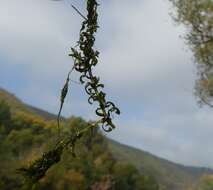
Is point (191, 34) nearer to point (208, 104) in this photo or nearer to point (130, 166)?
point (208, 104)

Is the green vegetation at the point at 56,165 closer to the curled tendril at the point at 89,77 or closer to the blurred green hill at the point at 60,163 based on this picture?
the blurred green hill at the point at 60,163

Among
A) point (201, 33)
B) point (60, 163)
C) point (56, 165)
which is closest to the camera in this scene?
point (201, 33)

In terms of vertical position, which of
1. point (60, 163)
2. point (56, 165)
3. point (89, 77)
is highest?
point (60, 163)

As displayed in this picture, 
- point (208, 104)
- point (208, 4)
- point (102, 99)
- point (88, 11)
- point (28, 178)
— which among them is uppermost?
point (208, 4)

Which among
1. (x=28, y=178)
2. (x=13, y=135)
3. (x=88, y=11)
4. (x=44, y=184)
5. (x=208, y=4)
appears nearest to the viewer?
(x=28, y=178)

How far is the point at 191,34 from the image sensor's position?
38594 mm

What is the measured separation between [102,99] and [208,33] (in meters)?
35.5

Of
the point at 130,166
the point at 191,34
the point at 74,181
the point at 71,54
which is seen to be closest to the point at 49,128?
the point at 130,166

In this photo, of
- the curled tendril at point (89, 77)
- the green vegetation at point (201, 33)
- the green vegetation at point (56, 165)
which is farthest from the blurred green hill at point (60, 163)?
the curled tendril at point (89, 77)

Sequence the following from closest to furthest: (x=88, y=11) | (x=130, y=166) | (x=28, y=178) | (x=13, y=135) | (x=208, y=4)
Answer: (x=28, y=178), (x=88, y=11), (x=208, y=4), (x=13, y=135), (x=130, y=166)

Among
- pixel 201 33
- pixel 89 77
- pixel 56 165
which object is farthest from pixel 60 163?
pixel 89 77

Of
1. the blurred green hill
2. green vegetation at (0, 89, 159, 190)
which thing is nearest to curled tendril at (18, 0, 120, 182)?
green vegetation at (0, 89, 159, 190)

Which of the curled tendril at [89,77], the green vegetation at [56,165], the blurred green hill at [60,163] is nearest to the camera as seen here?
the curled tendril at [89,77]

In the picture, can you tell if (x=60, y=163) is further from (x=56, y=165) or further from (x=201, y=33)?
(x=201, y=33)
